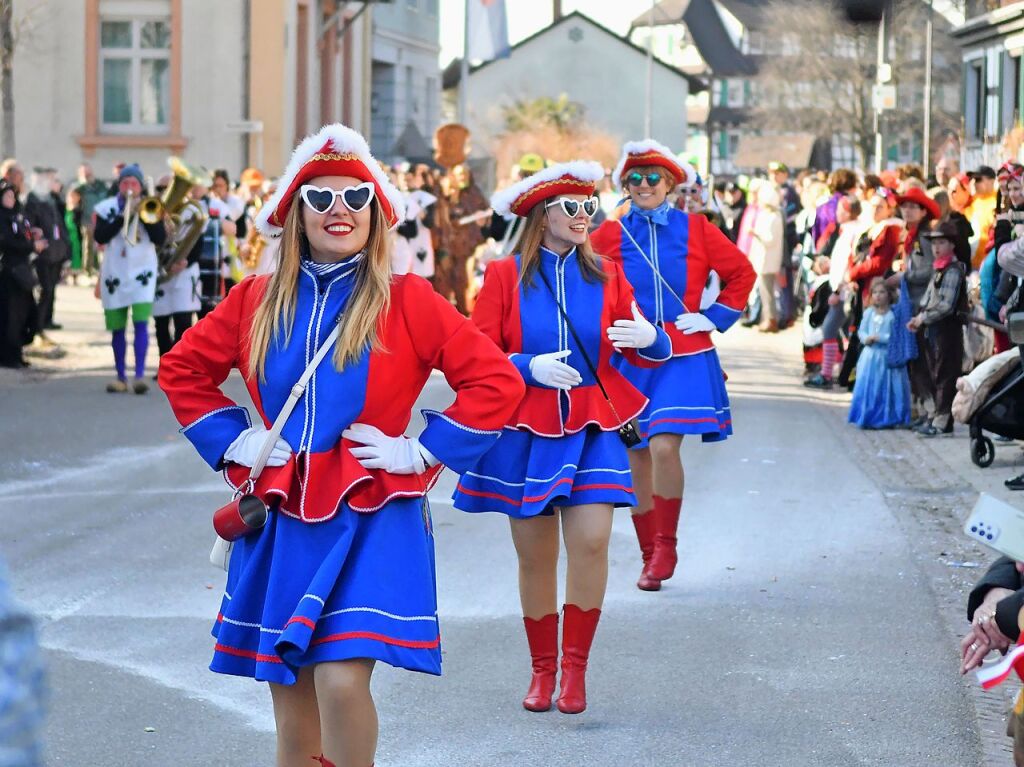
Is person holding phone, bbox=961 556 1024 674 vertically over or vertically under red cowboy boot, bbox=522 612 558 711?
over

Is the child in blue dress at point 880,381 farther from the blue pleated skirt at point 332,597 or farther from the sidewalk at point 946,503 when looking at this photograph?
the blue pleated skirt at point 332,597

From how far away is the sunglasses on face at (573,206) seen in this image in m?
6.27

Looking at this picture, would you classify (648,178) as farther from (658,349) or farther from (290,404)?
(290,404)

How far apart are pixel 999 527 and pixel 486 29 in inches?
1573

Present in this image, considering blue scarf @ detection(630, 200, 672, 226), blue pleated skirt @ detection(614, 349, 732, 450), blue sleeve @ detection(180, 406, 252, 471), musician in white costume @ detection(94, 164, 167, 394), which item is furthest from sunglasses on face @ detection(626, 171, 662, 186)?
musician in white costume @ detection(94, 164, 167, 394)

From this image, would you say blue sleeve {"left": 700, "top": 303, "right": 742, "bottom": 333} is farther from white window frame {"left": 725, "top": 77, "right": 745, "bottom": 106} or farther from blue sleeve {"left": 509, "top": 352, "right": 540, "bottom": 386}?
white window frame {"left": 725, "top": 77, "right": 745, "bottom": 106}

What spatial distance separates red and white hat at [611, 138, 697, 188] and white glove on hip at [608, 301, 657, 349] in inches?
65.4

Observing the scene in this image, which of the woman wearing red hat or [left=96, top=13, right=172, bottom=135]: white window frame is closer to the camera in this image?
the woman wearing red hat

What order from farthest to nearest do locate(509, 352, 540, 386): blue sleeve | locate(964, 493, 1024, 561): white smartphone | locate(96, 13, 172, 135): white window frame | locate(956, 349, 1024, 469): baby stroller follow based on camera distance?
locate(96, 13, 172, 135): white window frame
locate(509, 352, 540, 386): blue sleeve
locate(956, 349, 1024, 469): baby stroller
locate(964, 493, 1024, 561): white smartphone

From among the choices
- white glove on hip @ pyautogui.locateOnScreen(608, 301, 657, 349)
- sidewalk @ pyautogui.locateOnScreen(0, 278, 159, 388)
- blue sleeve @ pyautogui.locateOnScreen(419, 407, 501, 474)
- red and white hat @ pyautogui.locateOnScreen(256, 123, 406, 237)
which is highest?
red and white hat @ pyautogui.locateOnScreen(256, 123, 406, 237)

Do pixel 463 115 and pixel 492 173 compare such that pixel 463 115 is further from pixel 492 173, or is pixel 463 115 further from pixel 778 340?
pixel 778 340

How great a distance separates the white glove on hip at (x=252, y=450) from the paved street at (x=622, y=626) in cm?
148

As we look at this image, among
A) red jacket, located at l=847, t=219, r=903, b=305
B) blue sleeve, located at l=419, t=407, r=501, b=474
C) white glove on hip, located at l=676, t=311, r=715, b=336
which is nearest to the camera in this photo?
blue sleeve, located at l=419, t=407, r=501, b=474

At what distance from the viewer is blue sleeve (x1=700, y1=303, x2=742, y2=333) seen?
318 inches
